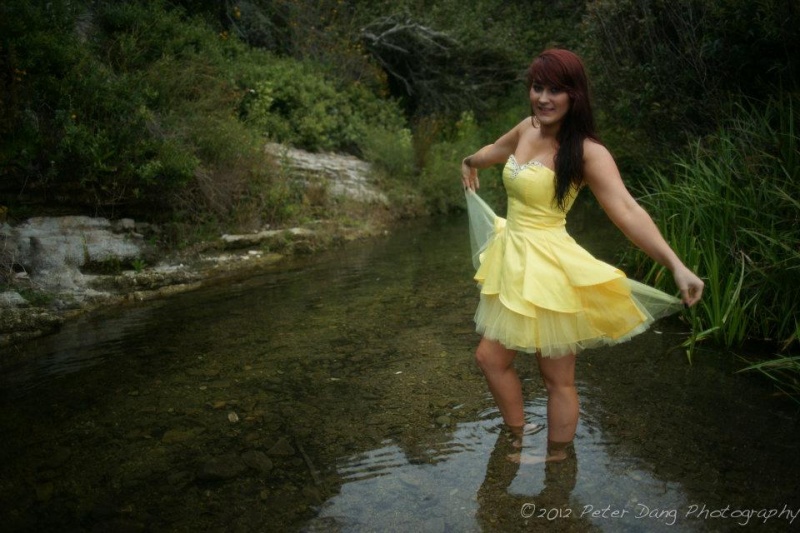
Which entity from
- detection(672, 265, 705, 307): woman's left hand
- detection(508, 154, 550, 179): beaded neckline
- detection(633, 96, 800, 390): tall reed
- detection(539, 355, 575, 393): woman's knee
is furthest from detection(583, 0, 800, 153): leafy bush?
detection(539, 355, 575, 393): woman's knee

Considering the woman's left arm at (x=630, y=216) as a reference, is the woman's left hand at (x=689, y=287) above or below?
below

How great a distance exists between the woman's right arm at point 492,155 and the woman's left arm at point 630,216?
52 centimetres

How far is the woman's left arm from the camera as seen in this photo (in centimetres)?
274

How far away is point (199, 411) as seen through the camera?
4141 millimetres

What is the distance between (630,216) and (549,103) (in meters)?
0.65

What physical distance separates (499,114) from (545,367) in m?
16.0

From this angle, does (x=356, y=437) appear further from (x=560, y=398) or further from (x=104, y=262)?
(x=104, y=262)

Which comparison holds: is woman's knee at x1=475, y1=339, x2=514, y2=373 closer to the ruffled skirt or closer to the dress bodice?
the ruffled skirt

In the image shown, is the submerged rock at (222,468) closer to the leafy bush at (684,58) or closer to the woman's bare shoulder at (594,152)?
the woman's bare shoulder at (594,152)

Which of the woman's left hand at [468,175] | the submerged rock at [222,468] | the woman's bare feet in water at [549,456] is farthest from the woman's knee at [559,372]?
the submerged rock at [222,468]

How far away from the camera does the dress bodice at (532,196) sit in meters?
3.09

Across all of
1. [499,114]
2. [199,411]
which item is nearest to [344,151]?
[499,114]

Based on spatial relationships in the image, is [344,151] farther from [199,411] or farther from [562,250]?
[562,250]

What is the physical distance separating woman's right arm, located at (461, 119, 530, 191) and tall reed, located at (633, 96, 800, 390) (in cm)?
204
